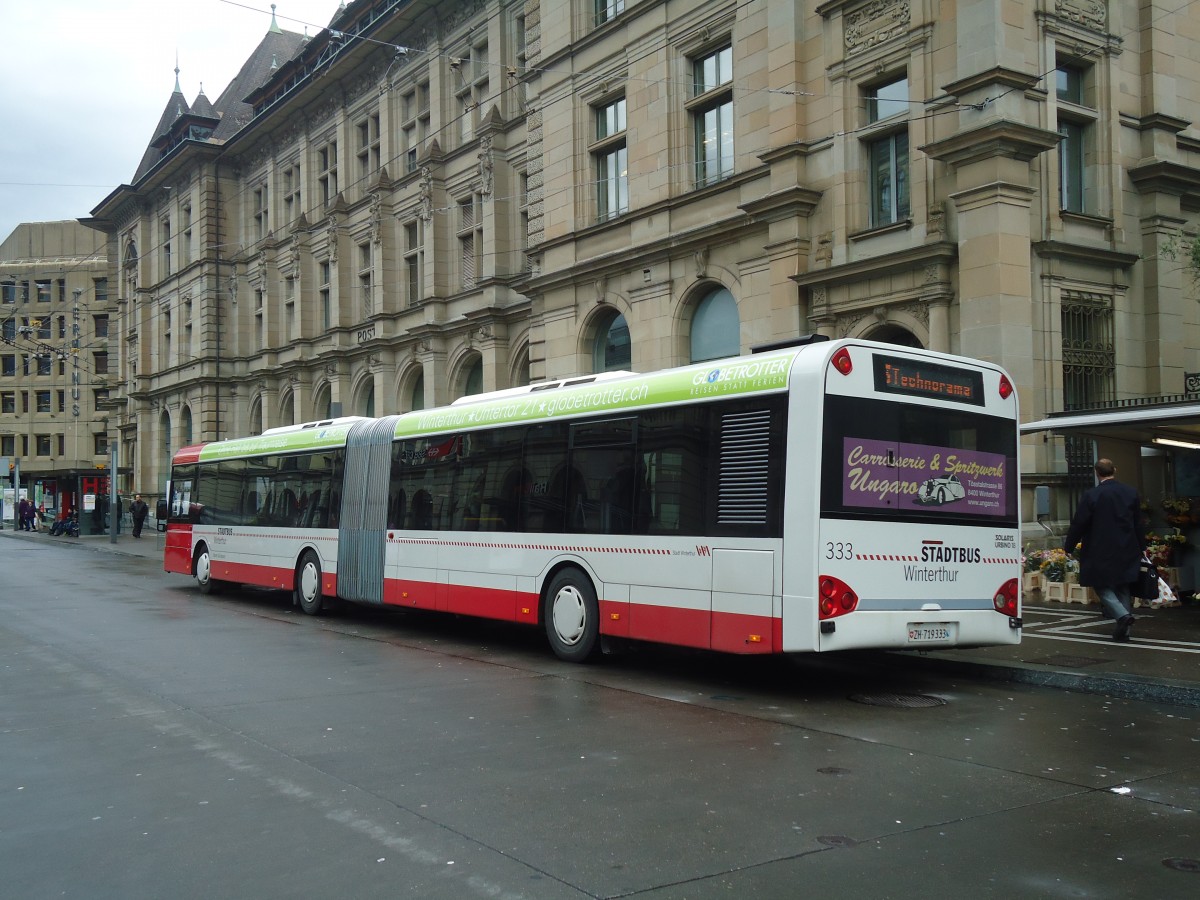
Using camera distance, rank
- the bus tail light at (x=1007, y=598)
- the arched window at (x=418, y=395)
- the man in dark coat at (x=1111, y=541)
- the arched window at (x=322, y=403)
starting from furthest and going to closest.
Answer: the arched window at (x=322, y=403), the arched window at (x=418, y=395), the man in dark coat at (x=1111, y=541), the bus tail light at (x=1007, y=598)

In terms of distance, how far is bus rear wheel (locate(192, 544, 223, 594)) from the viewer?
71.6 feet

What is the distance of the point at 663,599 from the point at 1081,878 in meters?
6.12

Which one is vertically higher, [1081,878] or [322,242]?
[322,242]

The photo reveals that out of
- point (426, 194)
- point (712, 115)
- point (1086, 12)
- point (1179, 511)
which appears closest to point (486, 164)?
point (426, 194)

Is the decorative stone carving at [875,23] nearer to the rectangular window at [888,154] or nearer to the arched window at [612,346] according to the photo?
the rectangular window at [888,154]

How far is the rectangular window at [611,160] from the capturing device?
994 inches

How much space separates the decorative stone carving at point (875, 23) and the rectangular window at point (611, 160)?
252 inches

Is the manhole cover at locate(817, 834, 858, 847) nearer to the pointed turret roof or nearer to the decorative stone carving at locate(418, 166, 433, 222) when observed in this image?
the decorative stone carving at locate(418, 166, 433, 222)

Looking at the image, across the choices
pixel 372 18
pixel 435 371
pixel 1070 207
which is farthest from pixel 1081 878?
pixel 372 18

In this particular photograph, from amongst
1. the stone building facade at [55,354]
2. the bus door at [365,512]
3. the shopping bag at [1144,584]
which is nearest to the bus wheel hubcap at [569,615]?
the bus door at [365,512]

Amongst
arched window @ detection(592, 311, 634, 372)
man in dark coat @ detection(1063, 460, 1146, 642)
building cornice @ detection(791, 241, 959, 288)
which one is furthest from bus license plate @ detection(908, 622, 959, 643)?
arched window @ detection(592, 311, 634, 372)

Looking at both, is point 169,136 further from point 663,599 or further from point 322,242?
point 663,599

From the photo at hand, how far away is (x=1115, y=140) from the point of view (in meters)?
19.1

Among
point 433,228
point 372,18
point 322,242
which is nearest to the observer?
point 433,228
